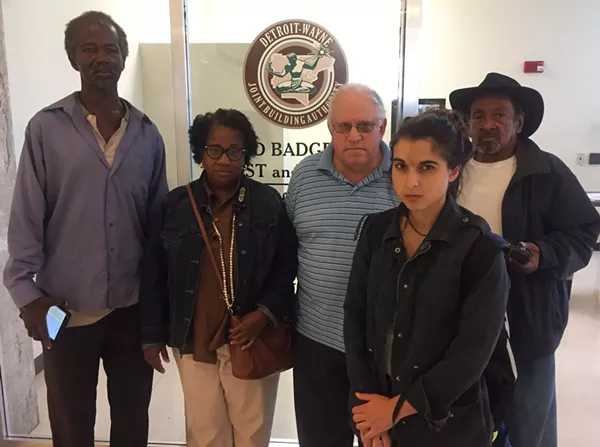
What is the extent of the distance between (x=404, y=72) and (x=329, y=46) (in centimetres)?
31

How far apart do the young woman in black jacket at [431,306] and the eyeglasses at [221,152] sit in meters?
0.53

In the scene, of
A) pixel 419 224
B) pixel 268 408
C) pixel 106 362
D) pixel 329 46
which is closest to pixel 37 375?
pixel 106 362

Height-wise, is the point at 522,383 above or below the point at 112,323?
below

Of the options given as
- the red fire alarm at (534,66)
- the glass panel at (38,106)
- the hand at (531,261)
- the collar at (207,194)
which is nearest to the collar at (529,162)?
the hand at (531,261)

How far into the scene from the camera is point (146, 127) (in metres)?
1.71

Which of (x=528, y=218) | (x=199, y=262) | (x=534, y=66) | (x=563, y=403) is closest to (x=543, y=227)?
(x=528, y=218)

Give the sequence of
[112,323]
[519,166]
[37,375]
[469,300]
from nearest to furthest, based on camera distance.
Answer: [469,300], [519,166], [112,323], [37,375]

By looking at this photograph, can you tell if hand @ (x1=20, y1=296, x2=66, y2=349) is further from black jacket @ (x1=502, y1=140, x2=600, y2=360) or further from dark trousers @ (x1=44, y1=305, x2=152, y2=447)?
black jacket @ (x1=502, y1=140, x2=600, y2=360)

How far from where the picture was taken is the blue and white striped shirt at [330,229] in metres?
1.54

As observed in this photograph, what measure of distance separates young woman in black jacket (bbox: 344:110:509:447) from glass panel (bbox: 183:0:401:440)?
88 centimetres

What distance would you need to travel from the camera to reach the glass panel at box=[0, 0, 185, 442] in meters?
2.35

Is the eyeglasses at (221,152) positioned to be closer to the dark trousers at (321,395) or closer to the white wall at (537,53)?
the dark trousers at (321,395)

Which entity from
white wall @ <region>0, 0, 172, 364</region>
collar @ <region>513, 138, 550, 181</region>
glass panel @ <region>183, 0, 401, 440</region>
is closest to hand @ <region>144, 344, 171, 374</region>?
glass panel @ <region>183, 0, 401, 440</region>

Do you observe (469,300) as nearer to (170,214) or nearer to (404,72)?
(170,214)
